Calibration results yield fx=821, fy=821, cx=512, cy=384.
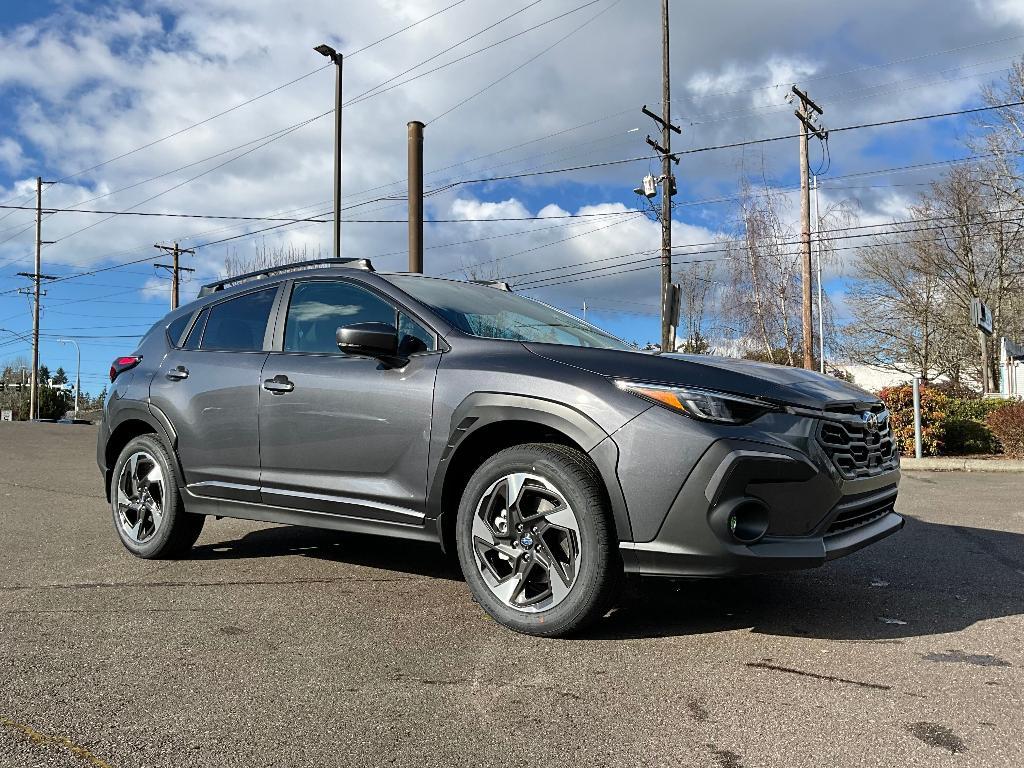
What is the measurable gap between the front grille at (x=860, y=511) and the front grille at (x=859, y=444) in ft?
0.36

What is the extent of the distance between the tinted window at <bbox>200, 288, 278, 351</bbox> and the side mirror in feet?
3.58

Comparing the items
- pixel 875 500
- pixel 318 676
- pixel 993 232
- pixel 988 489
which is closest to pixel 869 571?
pixel 875 500

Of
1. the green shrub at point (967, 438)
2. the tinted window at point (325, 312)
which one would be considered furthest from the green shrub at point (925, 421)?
the tinted window at point (325, 312)

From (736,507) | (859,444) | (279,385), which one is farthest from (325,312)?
(859,444)

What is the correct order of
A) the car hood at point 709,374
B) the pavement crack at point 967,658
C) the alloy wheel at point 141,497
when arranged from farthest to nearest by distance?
the alloy wheel at point 141,497
the car hood at point 709,374
the pavement crack at point 967,658

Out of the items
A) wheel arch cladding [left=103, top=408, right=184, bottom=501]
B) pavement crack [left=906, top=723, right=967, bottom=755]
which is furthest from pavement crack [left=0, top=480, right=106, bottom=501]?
pavement crack [left=906, top=723, right=967, bottom=755]

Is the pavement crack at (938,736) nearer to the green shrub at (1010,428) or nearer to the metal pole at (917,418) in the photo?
the metal pole at (917,418)

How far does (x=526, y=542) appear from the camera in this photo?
3.41m

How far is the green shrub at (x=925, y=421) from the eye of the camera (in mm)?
13532

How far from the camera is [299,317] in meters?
4.58

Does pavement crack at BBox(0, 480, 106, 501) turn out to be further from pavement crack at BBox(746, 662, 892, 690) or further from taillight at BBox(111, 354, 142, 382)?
pavement crack at BBox(746, 662, 892, 690)

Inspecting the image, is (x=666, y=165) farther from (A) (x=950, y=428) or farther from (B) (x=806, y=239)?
(A) (x=950, y=428)

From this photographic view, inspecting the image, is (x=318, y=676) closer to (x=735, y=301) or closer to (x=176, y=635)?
(x=176, y=635)

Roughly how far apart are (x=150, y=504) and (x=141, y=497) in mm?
110
